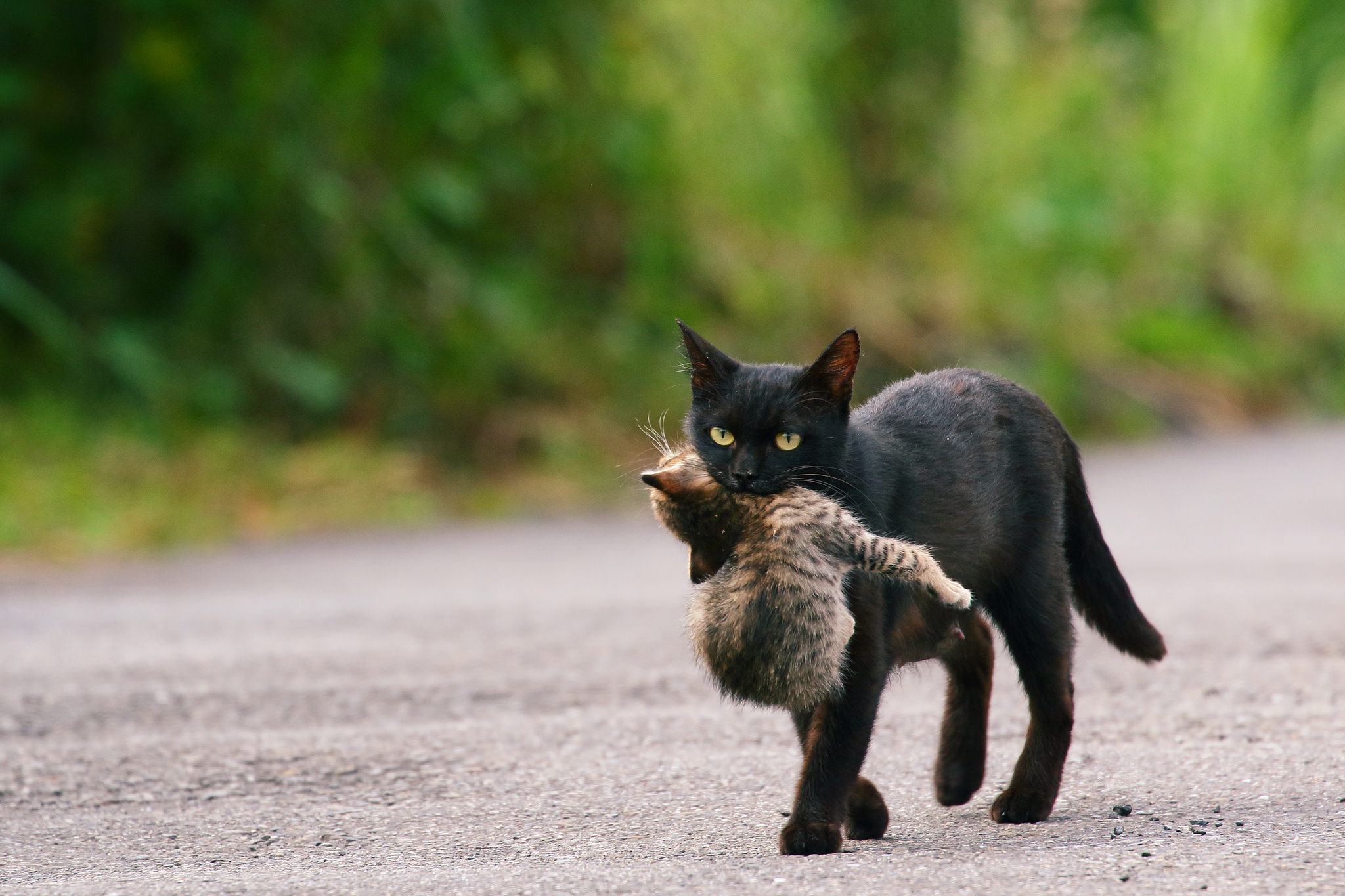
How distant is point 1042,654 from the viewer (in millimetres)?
3256

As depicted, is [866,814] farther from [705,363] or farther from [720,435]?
[705,363]

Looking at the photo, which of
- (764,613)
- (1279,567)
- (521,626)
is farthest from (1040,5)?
(764,613)

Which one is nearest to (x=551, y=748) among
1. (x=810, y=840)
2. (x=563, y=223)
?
(x=810, y=840)

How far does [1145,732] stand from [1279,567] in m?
2.91

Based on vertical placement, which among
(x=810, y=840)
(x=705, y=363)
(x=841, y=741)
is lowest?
Answer: (x=810, y=840)

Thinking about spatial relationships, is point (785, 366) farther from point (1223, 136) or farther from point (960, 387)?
point (1223, 136)

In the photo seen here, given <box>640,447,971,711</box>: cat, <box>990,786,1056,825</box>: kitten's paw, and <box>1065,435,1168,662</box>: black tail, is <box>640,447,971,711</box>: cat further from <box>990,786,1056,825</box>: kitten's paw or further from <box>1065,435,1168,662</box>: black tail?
<box>1065,435,1168,662</box>: black tail

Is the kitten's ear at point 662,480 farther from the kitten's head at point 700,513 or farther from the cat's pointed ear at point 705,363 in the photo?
the cat's pointed ear at point 705,363

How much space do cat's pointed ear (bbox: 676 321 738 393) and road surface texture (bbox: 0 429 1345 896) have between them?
0.81 meters

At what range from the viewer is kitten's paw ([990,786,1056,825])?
305cm

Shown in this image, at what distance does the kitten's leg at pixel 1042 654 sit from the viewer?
314 centimetres

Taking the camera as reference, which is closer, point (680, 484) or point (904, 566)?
point (904, 566)

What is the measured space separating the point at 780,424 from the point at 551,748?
1109 mm

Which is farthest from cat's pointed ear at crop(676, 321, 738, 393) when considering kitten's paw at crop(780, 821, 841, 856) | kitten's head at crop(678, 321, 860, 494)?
kitten's paw at crop(780, 821, 841, 856)
